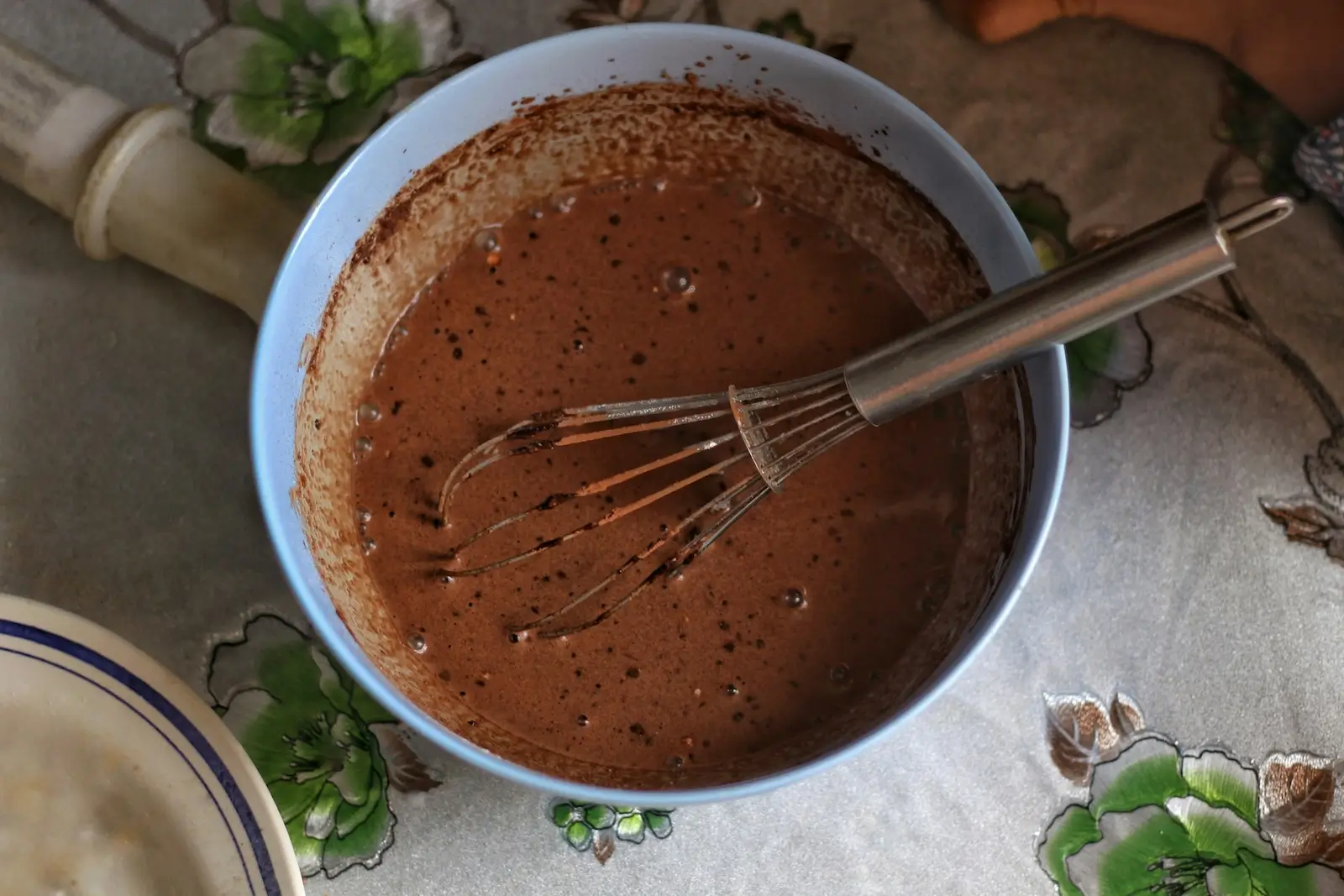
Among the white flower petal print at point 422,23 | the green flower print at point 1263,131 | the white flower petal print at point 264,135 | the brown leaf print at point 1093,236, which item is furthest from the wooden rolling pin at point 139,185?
the green flower print at point 1263,131

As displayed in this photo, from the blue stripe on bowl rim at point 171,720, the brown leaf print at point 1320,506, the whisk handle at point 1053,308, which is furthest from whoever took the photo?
the brown leaf print at point 1320,506

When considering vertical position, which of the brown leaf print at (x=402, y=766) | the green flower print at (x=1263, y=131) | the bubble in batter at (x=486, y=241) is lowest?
the brown leaf print at (x=402, y=766)

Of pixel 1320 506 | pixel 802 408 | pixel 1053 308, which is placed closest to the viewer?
pixel 1053 308

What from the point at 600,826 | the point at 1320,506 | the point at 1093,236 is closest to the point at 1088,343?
the point at 1093,236

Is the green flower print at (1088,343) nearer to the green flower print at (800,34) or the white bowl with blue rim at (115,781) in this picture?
the green flower print at (800,34)

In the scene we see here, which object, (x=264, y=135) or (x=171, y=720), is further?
(x=264, y=135)

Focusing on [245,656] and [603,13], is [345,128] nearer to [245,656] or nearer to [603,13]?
[603,13]

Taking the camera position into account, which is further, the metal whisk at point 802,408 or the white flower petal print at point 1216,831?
the white flower petal print at point 1216,831

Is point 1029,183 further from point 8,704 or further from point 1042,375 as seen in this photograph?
point 8,704
